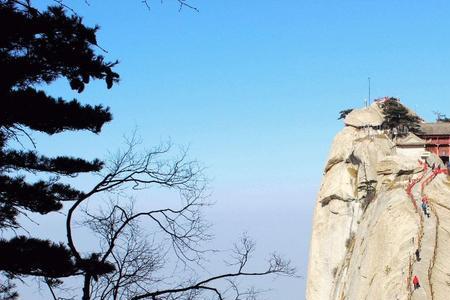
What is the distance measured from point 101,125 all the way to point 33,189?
199cm

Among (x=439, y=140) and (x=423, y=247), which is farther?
(x=439, y=140)

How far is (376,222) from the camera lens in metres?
41.4

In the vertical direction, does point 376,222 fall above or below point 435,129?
below

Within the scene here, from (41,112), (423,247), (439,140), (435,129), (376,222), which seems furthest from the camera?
(435,129)

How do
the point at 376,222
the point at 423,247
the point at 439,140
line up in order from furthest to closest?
the point at 439,140 < the point at 376,222 < the point at 423,247

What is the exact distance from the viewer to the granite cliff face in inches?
1323

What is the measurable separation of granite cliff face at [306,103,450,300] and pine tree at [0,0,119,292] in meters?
26.1

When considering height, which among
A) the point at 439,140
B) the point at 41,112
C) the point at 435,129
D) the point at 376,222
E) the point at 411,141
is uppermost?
the point at 435,129

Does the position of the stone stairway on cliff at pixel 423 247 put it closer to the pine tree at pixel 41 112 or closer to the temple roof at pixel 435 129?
the temple roof at pixel 435 129

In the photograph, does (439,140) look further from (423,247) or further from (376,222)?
(423,247)

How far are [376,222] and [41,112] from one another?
121 feet

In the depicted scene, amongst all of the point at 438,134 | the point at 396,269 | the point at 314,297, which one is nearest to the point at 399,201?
the point at 396,269

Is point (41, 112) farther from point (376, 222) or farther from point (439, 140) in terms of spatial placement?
point (439, 140)

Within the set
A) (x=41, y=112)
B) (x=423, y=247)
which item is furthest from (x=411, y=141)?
(x=41, y=112)
